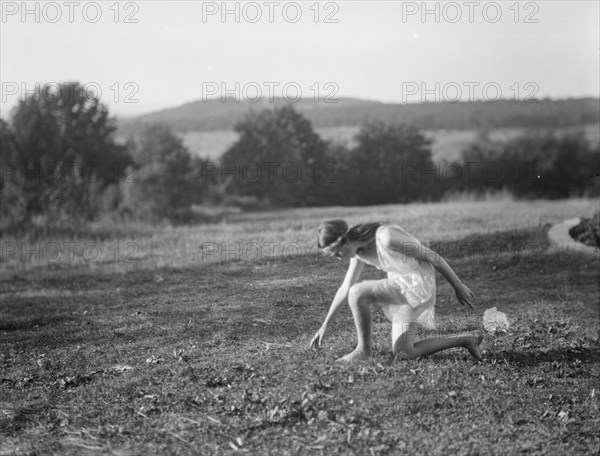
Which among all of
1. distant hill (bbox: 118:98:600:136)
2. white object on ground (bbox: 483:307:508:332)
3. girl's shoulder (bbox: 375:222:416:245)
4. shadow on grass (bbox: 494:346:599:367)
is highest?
distant hill (bbox: 118:98:600:136)

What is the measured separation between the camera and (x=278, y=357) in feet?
20.2

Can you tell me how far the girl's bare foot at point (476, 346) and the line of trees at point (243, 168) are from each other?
4520 mm

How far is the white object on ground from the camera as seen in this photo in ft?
23.2

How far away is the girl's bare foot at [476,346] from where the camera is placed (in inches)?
232

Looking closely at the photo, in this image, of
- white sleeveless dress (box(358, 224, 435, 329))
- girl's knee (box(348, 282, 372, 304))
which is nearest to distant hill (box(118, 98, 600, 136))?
white sleeveless dress (box(358, 224, 435, 329))

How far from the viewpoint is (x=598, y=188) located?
12.2m

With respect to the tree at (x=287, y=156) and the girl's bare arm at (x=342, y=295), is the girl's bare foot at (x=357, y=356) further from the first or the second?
the tree at (x=287, y=156)

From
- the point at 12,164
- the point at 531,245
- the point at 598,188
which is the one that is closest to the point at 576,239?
the point at 531,245

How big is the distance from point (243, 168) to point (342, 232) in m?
5.23

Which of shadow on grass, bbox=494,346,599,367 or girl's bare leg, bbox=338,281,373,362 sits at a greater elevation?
girl's bare leg, bbox=338,281,373,362

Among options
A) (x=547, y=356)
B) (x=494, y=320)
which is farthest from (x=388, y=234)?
(x=494, y=320)

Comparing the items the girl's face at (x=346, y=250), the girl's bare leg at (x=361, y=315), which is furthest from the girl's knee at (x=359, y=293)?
the girl's face at (x=346, y=250)

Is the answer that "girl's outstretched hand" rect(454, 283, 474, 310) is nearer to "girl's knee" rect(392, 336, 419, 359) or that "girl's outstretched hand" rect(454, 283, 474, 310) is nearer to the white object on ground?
"girl's knee" rect(392, 336, 419, 359)

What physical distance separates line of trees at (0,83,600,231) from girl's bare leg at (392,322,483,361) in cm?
454
